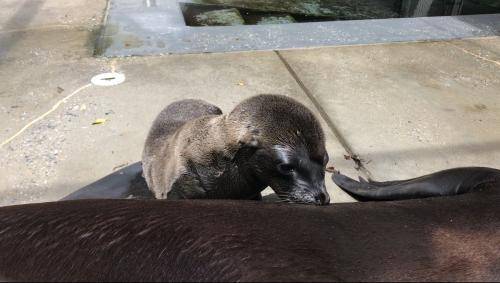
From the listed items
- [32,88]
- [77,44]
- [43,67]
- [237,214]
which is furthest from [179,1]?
[237,214]

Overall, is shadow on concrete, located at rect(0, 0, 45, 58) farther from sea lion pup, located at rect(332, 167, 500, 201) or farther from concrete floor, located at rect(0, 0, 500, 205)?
sea lion pup, located at rect(332, 167, 500, 201)

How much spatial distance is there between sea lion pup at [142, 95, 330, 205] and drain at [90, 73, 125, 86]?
5.90 ft

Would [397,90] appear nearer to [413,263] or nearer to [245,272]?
[413,263]

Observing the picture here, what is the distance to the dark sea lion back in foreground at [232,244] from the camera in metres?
1.42

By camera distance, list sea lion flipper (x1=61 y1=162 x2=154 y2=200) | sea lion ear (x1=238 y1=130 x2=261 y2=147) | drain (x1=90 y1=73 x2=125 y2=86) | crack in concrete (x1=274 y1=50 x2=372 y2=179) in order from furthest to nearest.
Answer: drain (x1=90 y1=73 x2=125 y2=86), crack in concrete (x1=274 y1=50 x2=372 y2=179), sea lion flipper (x1=61 y1=162 x2=154 y2=200), sea lion ear (x1=238 y1=130 x2=261 y2=147)

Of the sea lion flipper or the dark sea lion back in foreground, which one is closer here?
the dark sea lion back in foreground

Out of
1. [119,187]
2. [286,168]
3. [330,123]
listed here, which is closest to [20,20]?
[119,187]

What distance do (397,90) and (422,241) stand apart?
10.7 feet

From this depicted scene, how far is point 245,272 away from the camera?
1.38 meters

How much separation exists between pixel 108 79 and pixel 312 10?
4.59m

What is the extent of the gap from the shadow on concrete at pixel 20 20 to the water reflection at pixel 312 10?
1.97 metres

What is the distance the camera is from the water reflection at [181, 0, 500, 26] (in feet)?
23.9

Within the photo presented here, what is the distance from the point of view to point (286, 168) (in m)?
2.24

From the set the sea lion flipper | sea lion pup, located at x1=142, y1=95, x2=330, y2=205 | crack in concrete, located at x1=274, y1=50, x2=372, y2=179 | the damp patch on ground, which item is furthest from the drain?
sea lion pup, located at x1=142, y1=95, x2=330, y2=205
